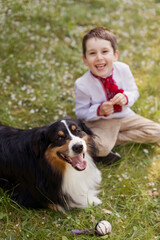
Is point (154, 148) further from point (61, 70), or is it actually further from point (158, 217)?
point (61, 70)

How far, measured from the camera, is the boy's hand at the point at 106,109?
10.2 feet

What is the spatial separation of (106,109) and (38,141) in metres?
0.96

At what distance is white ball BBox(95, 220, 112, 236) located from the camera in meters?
2.65

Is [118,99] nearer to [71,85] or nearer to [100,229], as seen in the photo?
[100,229]

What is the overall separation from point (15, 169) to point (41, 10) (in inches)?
164

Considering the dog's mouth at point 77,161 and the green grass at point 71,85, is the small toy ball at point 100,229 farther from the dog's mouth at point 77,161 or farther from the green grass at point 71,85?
the dog's mouth at point 77,161

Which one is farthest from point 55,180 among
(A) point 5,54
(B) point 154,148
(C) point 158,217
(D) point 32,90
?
(A) point 5,54

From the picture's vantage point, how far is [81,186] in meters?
2.95

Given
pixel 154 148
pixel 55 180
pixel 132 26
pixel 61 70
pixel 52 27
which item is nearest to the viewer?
pixel 55 180

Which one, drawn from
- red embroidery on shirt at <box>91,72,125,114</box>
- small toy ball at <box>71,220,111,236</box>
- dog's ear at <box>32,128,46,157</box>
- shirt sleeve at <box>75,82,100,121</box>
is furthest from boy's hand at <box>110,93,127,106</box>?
small toy ball at <box>71,220,111,236</box>

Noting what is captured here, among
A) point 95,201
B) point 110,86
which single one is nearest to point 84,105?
point 110,86

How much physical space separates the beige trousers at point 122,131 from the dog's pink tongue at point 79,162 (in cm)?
60

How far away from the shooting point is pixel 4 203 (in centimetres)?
302

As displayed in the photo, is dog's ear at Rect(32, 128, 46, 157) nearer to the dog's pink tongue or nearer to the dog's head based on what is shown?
the dog's head
